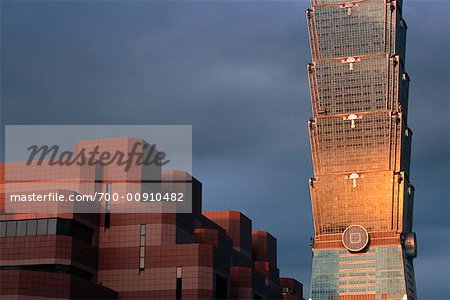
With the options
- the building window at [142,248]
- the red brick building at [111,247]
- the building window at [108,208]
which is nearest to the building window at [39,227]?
the red brick building at [111,247]

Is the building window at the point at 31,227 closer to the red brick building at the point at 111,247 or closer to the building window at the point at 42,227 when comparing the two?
the red brick building at the point at 111,247

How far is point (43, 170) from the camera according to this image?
179 meters

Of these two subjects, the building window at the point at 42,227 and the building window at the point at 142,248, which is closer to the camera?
the building window at the point at 42,227

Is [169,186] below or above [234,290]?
above

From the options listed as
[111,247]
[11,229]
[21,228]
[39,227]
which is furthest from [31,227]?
[111,247]

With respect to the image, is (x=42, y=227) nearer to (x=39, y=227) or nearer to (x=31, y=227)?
(x=39, y=227)

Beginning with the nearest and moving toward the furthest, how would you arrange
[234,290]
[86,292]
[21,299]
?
1. [21,299]
2. [86,292]
3. [234,290]

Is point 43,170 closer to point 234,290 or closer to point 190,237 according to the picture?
point 190,237

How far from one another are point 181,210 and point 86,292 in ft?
109

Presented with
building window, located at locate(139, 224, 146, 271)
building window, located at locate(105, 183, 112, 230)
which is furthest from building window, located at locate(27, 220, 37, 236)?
building window, located at locate(139, 224, 146, 271)

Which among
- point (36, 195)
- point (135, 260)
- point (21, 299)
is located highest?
point (36, 195)

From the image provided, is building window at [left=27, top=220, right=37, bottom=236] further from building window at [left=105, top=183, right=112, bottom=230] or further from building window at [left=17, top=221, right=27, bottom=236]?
building window at [left=105, top=183, right=112, bottom=230]

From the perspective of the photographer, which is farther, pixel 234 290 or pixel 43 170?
pixel 234 290

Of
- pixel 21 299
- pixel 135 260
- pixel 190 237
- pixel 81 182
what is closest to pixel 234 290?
pixel 190 237
